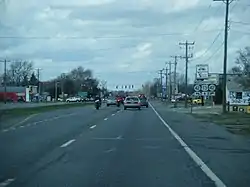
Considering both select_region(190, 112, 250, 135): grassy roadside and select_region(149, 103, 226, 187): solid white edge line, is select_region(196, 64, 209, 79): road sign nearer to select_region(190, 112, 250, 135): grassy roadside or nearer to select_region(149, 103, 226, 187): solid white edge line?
select_region(190, 112, 250, 135): grassy roadside

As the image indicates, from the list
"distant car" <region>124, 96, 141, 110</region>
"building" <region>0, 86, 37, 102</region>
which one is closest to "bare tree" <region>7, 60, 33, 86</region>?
"building" <region>0, 86, 37, 102</region>

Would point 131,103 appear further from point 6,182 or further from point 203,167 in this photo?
point 6,182

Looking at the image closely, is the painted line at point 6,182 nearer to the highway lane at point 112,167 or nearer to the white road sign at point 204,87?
the highway lane at point 112,167

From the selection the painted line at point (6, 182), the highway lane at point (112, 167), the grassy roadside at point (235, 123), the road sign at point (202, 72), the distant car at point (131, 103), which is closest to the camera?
the painted line at point (6, 182)

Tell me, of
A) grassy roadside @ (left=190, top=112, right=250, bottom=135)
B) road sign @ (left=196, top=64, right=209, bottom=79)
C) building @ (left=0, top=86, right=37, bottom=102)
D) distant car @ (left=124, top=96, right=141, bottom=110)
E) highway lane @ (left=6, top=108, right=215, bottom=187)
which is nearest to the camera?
highway lane @ (left=6, top=108, right=215, bottom=187)

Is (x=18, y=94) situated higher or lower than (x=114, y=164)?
higher

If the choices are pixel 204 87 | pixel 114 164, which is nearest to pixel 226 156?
pixel 114 164

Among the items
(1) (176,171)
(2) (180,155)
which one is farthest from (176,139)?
(1) (176,171)

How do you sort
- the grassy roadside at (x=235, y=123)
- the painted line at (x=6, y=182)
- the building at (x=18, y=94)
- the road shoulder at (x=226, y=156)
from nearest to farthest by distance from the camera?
the painted line at (x=6, y=182), the road shoulder at (x=226, y=156), the grassy roadside at (x=235, y=123), the building at (x=18, y=94)

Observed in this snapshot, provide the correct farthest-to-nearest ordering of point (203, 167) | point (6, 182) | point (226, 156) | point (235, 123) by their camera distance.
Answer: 1. point (235, 123)
2. point (226, 156)
3. point (203, 167)
4. point (6, 182)

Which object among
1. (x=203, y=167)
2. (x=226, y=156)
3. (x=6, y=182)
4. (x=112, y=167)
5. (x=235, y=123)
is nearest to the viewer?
(x=6, y=182)

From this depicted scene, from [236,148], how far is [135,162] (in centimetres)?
599

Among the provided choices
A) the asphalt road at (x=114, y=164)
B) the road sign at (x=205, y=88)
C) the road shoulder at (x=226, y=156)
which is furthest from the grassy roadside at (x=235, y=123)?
the asphalt road at (x=114, y=164)

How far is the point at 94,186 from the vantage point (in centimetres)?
1108
